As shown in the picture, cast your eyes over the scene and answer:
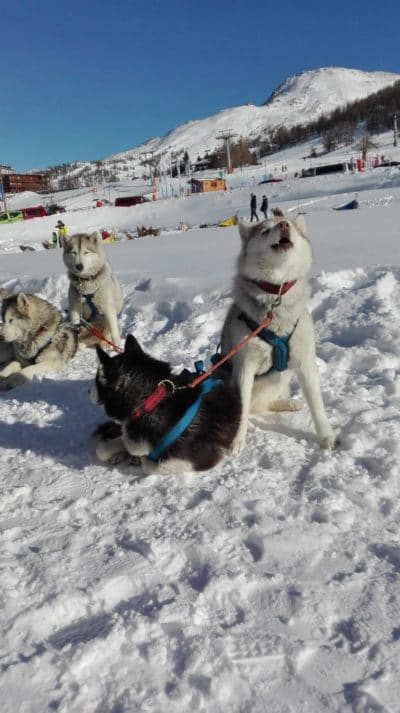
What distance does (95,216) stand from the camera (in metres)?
41.4

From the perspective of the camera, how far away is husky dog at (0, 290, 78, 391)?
455cm

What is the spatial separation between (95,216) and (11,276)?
34.4 metres

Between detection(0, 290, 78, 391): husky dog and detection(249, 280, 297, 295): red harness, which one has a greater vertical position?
detection(249, 280, 297, 295): red harness

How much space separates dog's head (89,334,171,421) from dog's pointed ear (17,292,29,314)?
230 centimetres

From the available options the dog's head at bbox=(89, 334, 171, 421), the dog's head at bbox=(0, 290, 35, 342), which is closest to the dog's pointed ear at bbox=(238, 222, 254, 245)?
the dog's head at bbox=(89, 334, 171, 421)

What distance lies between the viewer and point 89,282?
18.1 ft

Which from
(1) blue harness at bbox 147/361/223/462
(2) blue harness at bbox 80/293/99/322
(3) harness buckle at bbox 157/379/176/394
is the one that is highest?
(2) blue harness at bbox 80/293/99/322

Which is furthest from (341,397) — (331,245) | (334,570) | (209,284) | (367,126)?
(367,126)

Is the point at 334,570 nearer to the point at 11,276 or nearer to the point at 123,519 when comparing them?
the point at 123,519

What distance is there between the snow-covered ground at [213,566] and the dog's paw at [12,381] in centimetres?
44

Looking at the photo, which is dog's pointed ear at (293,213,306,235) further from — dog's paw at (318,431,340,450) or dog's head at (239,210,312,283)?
dog's paw at (318,431,340,450)

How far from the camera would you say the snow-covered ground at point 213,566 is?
134 cm

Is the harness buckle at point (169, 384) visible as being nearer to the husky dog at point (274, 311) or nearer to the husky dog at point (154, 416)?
the husky dog at point (154, 416)

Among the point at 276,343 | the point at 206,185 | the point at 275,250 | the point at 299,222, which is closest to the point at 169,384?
the point at 276,343
